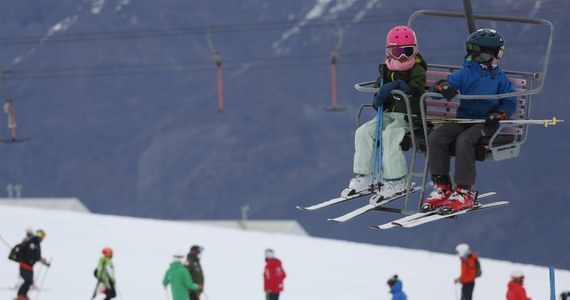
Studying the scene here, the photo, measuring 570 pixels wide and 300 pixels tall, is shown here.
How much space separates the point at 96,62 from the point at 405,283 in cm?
14576

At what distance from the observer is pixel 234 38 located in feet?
559

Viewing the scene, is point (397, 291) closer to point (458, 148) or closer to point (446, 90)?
point (458, 148)

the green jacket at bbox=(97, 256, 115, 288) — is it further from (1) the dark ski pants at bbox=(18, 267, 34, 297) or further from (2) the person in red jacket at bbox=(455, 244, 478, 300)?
(2) the person in red jacket at bbox=(455, 244, 478, 300)

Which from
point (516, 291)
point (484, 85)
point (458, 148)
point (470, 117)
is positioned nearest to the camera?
point (484, 85)

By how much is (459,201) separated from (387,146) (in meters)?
0.65

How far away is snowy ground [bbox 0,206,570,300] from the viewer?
22391mm

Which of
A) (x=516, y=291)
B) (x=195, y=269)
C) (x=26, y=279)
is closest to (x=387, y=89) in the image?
(x=516, y=291)

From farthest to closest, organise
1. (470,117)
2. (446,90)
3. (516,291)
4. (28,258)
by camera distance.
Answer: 1. (28,258)
2. (516,291)
3. (470,117)
4. (446,90)

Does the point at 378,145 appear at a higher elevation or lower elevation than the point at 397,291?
lower

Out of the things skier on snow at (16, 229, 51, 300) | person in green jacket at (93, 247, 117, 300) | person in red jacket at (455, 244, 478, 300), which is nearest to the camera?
person in green jacket at (93, 247, 117, 300)

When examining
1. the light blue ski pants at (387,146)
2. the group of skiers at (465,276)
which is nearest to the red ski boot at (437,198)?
the light blue ski pants at (387,146)

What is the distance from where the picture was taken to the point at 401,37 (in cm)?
1038

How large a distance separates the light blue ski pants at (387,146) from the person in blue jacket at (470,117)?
0.73ft

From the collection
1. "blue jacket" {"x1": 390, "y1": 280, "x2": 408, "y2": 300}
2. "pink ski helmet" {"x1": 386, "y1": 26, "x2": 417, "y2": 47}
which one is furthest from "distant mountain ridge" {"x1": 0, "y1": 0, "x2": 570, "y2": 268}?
"pink ski helmet" {"x1": 386, "y1": 26, "x2": 417, "y2": 47}
